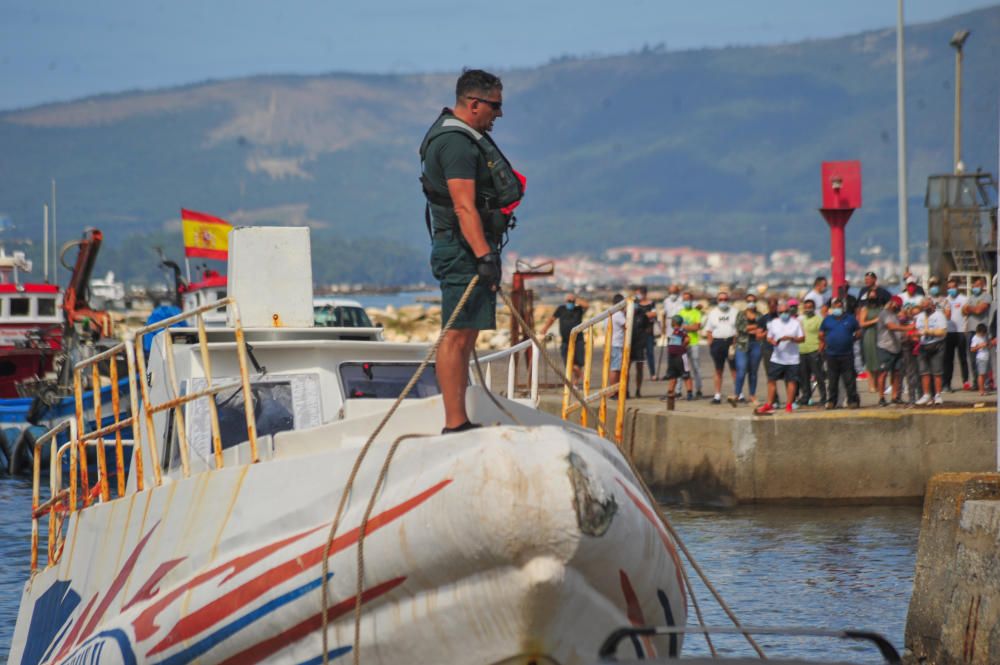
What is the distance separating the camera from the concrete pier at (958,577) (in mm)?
8586

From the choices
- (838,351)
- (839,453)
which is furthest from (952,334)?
(839,453)

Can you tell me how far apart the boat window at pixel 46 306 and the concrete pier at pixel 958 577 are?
27.4m

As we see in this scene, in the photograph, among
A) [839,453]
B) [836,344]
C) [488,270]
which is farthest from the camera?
[836,344]

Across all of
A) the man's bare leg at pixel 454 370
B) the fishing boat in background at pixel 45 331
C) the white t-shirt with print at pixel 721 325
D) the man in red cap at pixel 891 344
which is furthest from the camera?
the fishing boat in background at pixel 45 331

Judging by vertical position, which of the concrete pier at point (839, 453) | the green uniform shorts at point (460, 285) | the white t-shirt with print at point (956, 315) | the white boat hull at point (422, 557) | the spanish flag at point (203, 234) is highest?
the spanish flag at point (203, 234)

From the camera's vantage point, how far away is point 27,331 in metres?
33.2

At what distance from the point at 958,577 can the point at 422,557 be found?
365 cm

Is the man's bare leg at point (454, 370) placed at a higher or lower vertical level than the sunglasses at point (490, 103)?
lower

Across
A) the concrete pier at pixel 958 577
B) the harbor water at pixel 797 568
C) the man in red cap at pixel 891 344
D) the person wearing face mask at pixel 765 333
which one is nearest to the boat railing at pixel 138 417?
the harbor water at pixel 797 568

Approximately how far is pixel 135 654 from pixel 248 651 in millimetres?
911

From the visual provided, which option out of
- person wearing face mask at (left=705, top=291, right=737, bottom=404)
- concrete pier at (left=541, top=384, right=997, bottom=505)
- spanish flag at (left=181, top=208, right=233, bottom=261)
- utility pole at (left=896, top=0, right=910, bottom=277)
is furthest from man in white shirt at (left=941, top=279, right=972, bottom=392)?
spanish flag at (left=181, top=208, right=233, bottom=261)

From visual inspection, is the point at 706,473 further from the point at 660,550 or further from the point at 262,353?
the point at 660,550

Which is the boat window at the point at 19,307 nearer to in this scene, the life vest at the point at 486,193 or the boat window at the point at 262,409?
the boat window at the point at 262,409

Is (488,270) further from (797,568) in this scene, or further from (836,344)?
(836,344)
